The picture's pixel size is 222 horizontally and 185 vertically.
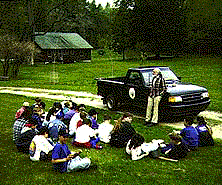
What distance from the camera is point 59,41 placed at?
6006 cm

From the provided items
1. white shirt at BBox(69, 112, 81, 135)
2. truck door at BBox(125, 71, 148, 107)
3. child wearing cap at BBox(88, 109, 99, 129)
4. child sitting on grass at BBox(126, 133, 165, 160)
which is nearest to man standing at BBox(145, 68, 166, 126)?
truck door at BBox(125, 71, 148, 107)

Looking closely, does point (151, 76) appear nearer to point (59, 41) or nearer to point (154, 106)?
point (154, 106)

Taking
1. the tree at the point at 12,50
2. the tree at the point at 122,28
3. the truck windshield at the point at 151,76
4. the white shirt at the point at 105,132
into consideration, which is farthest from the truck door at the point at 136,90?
the tree at the point at 122,28

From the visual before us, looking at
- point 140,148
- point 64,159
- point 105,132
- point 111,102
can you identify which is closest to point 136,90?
point 111,102

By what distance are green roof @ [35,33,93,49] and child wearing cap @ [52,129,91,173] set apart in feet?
A: 166

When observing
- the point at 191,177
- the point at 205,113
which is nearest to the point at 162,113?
the point at 205,113

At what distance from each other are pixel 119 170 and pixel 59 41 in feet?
183

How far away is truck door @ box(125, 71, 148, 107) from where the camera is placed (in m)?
12.1

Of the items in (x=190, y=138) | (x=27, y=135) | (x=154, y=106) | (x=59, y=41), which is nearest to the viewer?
(x=27, y=135)

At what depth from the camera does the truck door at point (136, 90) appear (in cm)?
1214

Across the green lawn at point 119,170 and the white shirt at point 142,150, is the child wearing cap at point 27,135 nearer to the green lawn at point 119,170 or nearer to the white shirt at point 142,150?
the green lawn at point 119,170

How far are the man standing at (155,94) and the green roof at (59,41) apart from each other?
4676 cm

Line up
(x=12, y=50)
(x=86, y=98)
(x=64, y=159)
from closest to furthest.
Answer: (x=64, y=159)
(x=86, y=98)
(x=12, y=50)

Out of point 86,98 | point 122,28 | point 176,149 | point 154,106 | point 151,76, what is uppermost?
point 122,28
